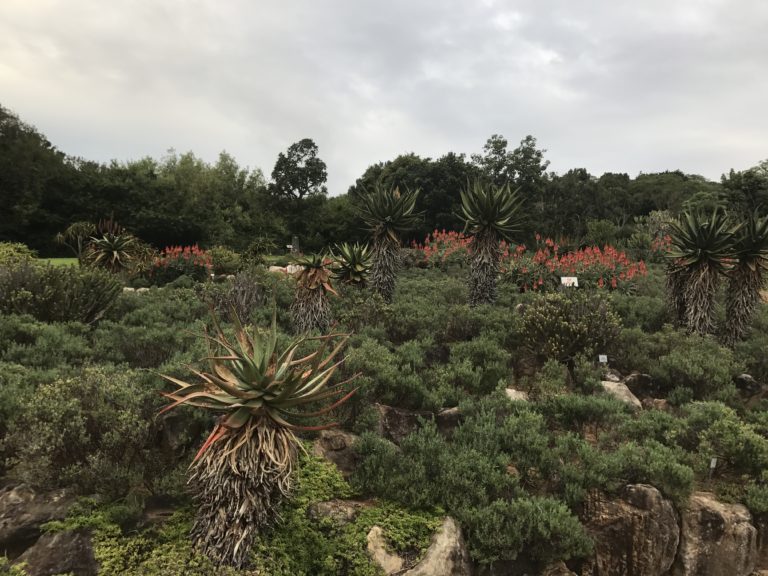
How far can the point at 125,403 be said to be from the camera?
5496mm

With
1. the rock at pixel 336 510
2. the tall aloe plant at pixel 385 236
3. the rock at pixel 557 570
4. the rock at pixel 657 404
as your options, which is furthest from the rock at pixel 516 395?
the tall aloe plant at pixel 385 236

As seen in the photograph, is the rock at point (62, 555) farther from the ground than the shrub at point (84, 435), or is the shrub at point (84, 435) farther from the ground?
the shrub at point (84, 435)

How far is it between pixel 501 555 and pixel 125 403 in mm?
4340

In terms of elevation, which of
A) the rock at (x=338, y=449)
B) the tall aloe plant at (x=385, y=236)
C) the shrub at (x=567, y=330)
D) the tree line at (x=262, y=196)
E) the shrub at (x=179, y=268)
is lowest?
the rock at (x=338, y=449)

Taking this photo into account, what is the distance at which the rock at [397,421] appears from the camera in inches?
267

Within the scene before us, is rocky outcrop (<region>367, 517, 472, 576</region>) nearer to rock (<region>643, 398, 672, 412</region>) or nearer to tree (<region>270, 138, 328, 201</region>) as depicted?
rock (<region>643, 398, 672, 412</region>)

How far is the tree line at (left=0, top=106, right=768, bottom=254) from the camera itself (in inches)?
1071

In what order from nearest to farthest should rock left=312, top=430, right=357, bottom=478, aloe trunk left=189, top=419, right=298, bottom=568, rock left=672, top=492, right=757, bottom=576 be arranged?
aloe trunk left=189, top=419, right=298, bottom=568 → rock left=672, top=492, right=757, bottom=576 → rock left=312, top=430, right=357, bottom=478

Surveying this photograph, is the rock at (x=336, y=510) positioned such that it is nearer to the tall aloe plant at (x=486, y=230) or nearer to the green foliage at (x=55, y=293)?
the green foliage at (x=55, y=293)

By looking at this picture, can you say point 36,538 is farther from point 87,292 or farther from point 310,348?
point 87,292

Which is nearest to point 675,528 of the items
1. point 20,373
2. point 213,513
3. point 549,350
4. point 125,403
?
point 549,350

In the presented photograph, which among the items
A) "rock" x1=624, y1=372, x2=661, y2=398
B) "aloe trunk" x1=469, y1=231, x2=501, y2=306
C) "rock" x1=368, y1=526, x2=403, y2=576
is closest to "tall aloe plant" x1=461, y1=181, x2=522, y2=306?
"aloe trunk" x1=469, y1=231, x2=501, y2=306

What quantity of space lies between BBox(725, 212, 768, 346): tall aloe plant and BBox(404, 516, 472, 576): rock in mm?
8652

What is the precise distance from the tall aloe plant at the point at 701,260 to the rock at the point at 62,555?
1105cm
